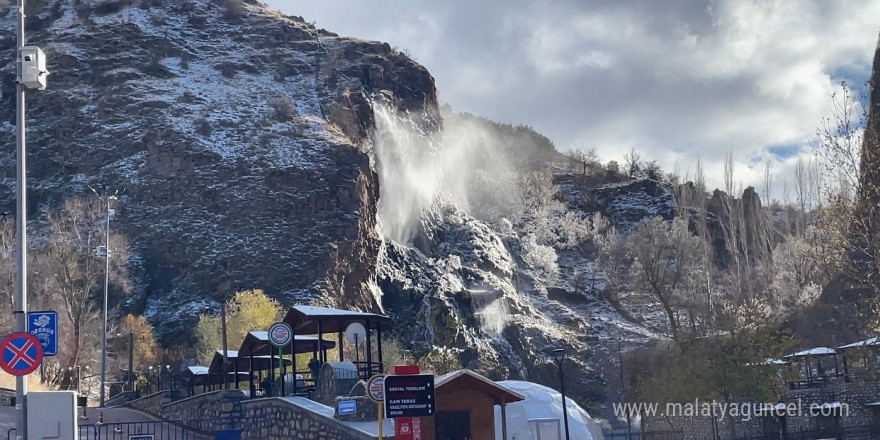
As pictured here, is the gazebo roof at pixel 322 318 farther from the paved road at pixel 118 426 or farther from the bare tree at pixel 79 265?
the bare tree at pixel 79 265

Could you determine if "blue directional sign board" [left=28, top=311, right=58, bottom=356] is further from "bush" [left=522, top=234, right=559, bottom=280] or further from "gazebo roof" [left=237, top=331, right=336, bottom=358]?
"bush" [left=522, top=234, right=559, bottom=280]

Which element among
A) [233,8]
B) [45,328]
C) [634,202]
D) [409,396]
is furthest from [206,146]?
[634,202]

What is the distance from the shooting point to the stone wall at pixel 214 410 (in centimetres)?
2262

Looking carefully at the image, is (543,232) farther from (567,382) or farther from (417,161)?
(567,382)

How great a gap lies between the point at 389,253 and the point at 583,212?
52.3 meters

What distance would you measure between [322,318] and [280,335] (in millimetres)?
1228

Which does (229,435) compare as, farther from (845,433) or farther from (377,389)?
(845,433)

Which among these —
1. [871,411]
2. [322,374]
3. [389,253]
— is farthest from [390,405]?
[389,253]

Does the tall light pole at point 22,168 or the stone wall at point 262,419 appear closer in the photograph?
the tall light pole at point 22,168

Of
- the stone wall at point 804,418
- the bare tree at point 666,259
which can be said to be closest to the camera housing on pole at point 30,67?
the stone wall at point 804,418

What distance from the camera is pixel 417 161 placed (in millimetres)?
94562

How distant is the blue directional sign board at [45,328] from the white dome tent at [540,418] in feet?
62.9

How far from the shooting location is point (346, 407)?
19.5 metres

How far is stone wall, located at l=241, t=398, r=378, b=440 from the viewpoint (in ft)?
63.1
